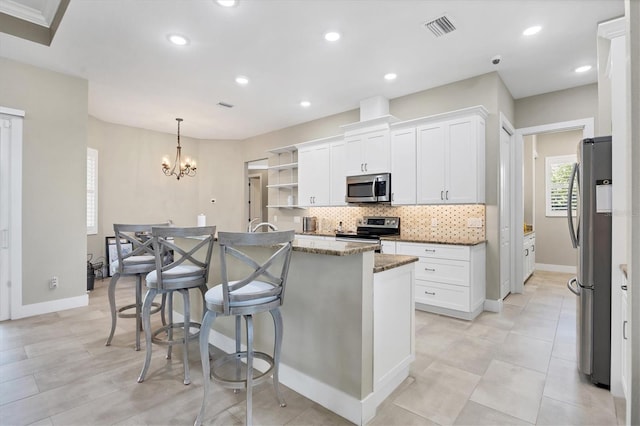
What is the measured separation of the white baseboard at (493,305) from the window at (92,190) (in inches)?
265

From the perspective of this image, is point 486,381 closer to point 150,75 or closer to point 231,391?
point 231,391

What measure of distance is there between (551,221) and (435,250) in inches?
186

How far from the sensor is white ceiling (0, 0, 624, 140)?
109 inches

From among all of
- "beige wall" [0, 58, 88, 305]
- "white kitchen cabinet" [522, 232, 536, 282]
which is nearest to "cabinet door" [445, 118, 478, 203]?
"white kitchen cabinet" [522, 232, 536, 282]

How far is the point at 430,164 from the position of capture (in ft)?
13.6

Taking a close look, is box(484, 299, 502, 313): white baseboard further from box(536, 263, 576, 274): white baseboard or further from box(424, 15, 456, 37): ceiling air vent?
box(536, 263, 576, 274): white baseboard

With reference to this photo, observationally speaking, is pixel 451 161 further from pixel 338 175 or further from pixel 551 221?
pixel 551 221

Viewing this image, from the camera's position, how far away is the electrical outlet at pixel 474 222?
13.5ft

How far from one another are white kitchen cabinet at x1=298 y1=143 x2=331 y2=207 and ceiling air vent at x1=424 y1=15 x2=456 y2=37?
2657 mm

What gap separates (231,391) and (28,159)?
3834 millimetres

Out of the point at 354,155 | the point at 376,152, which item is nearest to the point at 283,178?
the point at 354,155

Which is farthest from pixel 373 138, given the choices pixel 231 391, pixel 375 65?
pixel 231 391

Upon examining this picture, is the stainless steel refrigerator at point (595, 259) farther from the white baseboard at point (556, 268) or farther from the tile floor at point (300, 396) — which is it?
the white baseboard at point (556, 268)

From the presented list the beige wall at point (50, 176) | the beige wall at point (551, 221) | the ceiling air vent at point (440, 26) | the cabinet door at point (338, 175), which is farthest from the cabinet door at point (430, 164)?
the beige wall at point (50, 176)
